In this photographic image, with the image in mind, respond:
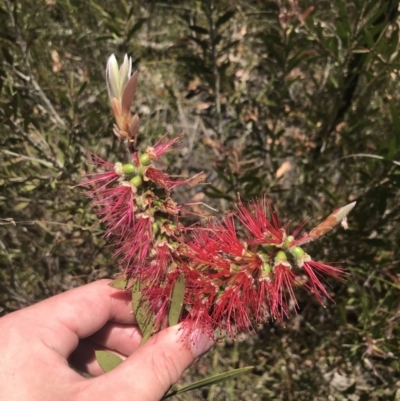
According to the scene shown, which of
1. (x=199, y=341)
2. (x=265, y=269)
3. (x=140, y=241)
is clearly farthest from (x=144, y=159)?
(x=199, y=341)

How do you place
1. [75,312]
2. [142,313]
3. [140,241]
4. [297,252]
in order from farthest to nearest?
[75,312], [142,313], [140,241], [297,252]

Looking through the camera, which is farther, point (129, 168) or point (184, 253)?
point (184, 253)

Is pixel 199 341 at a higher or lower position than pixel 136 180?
lower

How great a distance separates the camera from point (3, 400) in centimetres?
99

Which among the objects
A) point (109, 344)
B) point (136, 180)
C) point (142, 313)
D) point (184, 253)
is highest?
point (136, 180)

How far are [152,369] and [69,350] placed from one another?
0.28 metres

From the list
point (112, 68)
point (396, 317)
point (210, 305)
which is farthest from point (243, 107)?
point (112, 68)

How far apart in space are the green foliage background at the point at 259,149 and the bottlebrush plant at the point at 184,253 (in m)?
0.28

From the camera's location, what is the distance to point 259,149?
1.70m

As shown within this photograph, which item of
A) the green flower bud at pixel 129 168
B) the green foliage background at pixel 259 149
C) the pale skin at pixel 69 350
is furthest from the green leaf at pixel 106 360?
the green flower bud at pixel 129 168

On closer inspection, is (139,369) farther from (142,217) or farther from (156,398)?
(142,217)

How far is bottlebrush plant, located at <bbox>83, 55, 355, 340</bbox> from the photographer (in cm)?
85

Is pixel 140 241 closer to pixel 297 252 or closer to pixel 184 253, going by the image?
pixel 184 253

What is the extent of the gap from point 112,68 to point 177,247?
1.37ft
